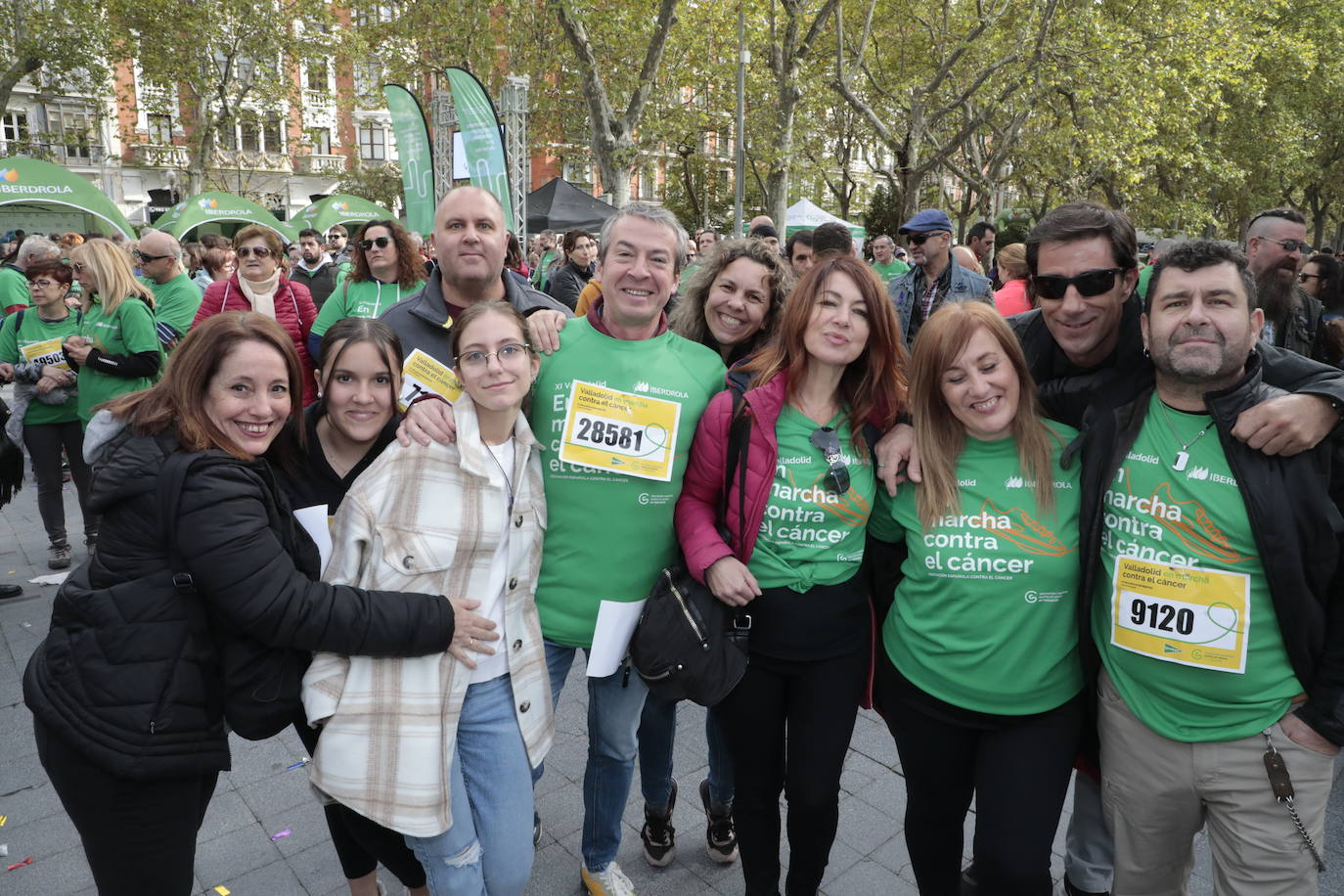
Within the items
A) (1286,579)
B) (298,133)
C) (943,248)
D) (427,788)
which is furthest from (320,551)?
(298,133)

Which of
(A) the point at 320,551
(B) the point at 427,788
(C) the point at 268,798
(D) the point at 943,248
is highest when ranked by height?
(D) the point at 943,248

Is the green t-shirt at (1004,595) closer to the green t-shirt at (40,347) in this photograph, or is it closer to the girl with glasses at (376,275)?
the girl with glasses at (376,275)

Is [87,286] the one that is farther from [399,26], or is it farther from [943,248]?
[399,26]

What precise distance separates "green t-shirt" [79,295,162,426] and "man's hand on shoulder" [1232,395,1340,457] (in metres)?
5.70

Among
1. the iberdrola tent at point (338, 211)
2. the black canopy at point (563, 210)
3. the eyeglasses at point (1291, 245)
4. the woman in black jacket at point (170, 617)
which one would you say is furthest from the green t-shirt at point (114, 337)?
the iberdrola tent at point (338, 211)

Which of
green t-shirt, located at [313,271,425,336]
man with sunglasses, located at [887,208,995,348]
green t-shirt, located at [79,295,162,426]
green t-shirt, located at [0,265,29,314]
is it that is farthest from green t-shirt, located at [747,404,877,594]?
green t-shirt, located at [0,265,29,314]

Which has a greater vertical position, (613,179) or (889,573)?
(613,179)

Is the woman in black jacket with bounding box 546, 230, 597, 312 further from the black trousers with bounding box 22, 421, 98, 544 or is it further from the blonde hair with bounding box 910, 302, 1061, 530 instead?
the blonde hair with bounding box 910, 302, 1061, 530

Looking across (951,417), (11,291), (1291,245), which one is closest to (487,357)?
(951,417)

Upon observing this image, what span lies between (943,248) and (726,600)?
14.6 ft

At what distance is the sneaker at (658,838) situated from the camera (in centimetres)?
291

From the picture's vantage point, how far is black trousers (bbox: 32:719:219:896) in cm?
183

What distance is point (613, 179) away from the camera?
48.8ft

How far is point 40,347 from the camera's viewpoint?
5.41 metres
